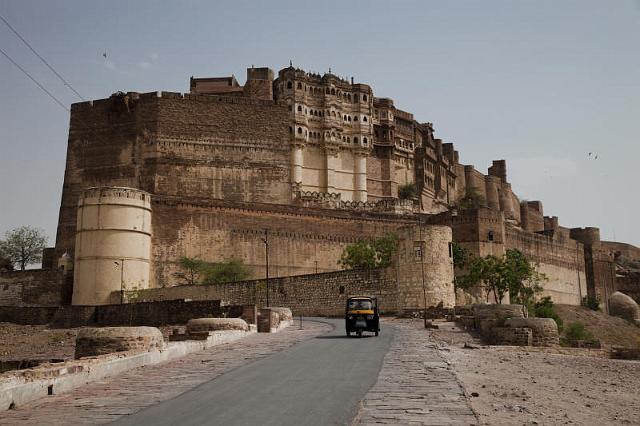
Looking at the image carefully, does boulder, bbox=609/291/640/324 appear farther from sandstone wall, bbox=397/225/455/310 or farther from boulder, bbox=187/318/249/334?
boulder, bbox=187/318/249/334

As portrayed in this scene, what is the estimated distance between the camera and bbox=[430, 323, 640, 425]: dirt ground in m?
8.29

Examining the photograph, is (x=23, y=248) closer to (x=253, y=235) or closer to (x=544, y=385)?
(x=253, y=235)

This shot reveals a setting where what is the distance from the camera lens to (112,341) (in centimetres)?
1152

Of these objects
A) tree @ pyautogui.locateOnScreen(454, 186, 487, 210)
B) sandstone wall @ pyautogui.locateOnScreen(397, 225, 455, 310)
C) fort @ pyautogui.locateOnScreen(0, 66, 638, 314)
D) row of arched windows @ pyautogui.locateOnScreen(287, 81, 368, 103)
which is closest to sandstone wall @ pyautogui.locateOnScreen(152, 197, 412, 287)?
fort @ pyautogui.locateOnScreen(0, 66, 638, 314)

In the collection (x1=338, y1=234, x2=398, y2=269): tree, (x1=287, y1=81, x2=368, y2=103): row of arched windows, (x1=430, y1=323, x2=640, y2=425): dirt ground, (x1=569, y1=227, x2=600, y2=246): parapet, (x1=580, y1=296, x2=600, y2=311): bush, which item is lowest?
(x1=430, y1=323, x2=640, y2=425): dirt ground

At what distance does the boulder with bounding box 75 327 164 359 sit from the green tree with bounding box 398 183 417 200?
51034mm

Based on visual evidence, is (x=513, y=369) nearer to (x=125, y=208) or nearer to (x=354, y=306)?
(x=354, y=306)

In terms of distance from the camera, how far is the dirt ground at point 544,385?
27.2 ft

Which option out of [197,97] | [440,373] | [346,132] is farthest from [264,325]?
[346,132]

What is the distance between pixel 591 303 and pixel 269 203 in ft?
104

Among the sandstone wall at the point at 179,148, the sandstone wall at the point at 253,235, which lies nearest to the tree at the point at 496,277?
the sandstone wall at the point at 253,235

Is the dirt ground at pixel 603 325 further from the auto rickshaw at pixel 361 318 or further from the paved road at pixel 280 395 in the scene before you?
the paved road at pixel 280 395

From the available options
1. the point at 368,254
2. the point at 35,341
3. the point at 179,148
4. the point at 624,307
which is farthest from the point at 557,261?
the point at 35,341

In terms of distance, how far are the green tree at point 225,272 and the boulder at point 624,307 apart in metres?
33.0
